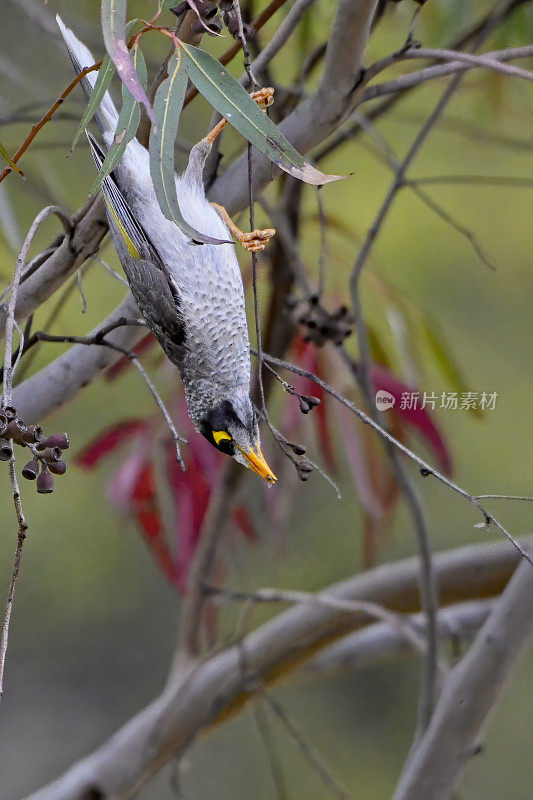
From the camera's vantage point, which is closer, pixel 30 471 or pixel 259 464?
pixel 30 471

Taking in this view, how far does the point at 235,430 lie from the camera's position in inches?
32.5

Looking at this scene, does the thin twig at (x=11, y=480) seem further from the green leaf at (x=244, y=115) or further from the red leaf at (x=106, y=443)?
the red leaf at (x=106, y=443)

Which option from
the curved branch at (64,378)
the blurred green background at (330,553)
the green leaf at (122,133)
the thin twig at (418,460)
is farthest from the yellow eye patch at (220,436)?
the blurred green background at (330,553)

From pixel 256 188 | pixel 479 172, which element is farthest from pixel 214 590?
pixel 479 172

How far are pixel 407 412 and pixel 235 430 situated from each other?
0.40m

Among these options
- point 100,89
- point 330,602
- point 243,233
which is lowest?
point 330,602

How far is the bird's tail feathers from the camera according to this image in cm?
78

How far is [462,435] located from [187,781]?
3.63 feet

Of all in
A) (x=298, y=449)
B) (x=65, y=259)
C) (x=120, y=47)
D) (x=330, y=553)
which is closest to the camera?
(x=120, y=47)

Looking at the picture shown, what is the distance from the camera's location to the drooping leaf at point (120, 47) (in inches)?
19.2

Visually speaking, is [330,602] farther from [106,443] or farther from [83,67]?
[83,67]

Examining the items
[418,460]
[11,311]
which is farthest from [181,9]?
[418,460]

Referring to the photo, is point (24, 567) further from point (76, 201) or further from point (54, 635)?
point (76, 201)

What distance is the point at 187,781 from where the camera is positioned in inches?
95.4
